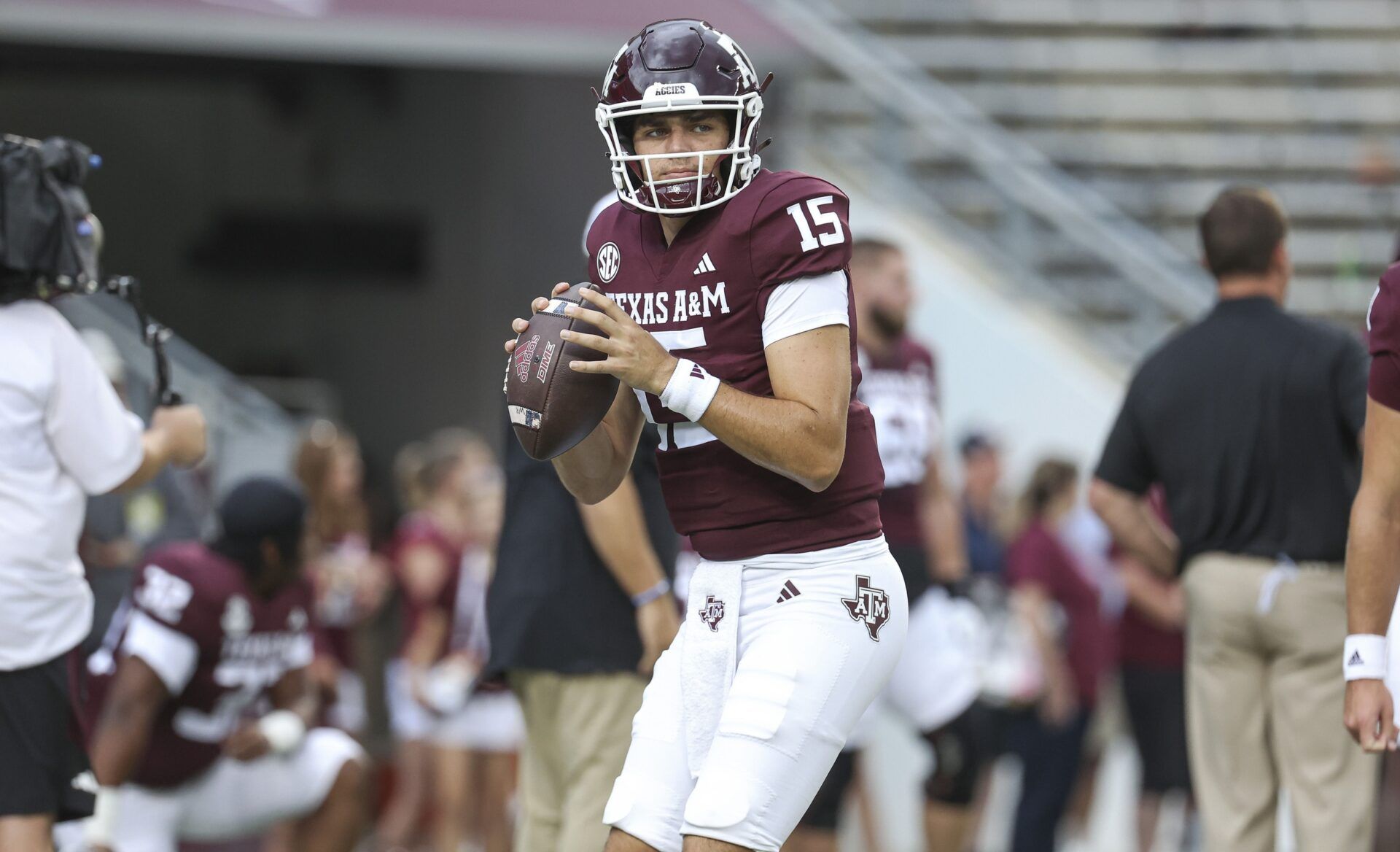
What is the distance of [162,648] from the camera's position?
5.57 metres

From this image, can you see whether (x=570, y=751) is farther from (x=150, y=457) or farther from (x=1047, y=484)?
(x=1047, y=484)

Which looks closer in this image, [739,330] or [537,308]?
[739,330]

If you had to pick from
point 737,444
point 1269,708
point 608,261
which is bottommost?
point 1269,708

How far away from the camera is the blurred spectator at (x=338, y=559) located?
912 centimetres

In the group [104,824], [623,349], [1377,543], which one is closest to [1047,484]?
[104,824]

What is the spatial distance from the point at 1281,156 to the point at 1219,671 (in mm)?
8707

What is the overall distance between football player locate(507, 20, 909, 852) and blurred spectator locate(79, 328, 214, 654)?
1833 mm

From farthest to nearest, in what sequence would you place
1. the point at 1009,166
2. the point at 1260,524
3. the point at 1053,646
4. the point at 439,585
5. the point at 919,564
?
the point at 1009,166
the point at 439,585
the point at 1053,646
the point at 919,564
the point at 1260,524

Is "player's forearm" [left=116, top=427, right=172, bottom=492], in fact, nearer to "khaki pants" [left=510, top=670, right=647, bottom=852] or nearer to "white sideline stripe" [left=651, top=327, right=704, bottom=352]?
"khaki pants" [left=510, top=670, right=647, bottom=852]

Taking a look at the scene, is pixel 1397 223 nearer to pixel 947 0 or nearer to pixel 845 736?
pixel 947 0

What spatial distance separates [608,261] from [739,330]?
36 cm

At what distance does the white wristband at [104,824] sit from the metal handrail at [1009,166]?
7190 mm

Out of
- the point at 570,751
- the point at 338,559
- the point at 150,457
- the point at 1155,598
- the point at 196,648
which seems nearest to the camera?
the point at 150,457

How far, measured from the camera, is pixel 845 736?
362 cm
